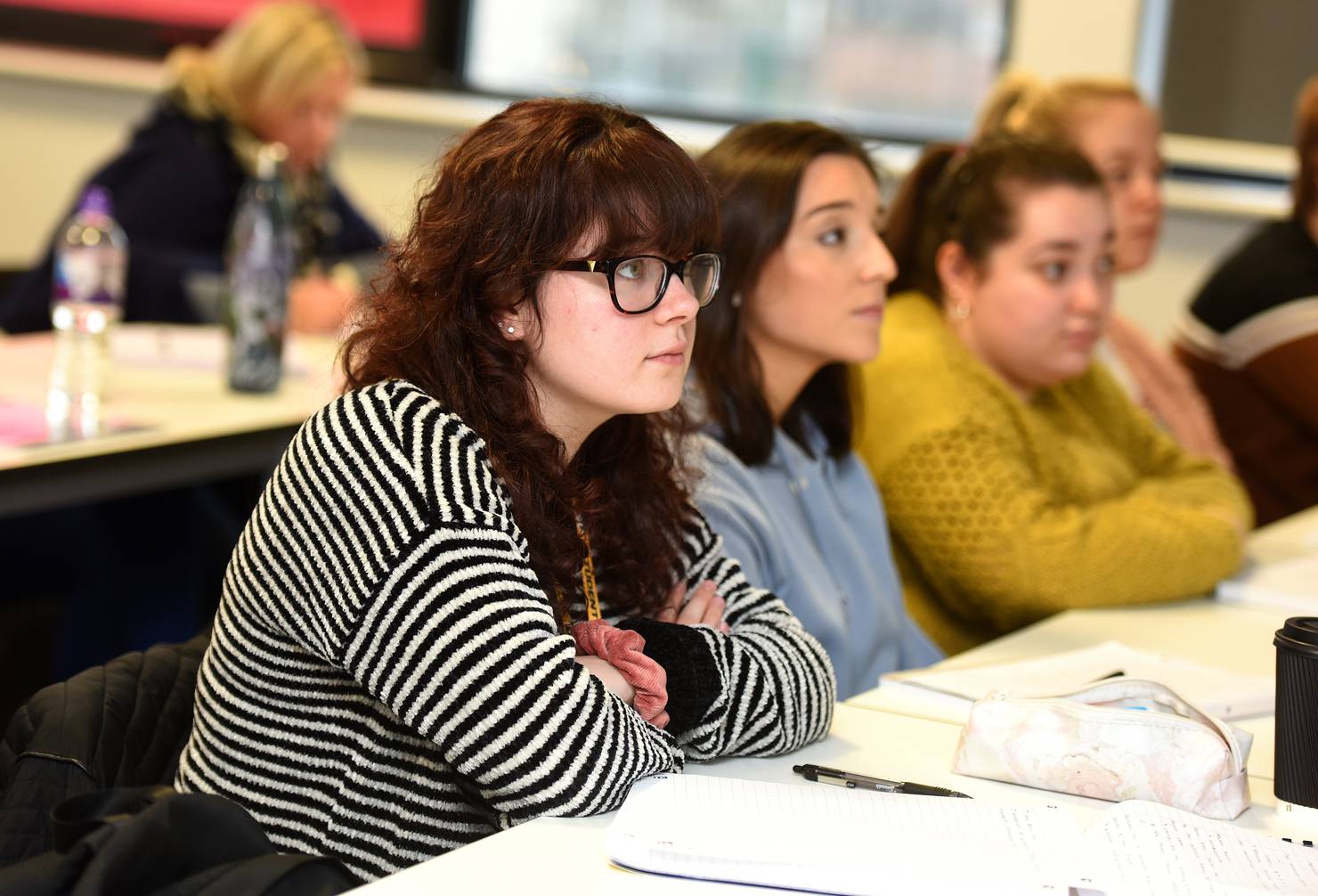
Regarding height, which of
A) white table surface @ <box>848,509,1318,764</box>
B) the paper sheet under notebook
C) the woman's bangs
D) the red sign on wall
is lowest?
white table surface @ <box>848,509,1318,764</box>

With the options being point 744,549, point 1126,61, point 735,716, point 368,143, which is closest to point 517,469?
point 735,716

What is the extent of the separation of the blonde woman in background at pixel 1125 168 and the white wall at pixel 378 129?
1511mm

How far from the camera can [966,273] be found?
2.51m

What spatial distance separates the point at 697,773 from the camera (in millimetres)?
1320

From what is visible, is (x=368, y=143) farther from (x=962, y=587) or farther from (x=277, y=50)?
(x=962, y=587)

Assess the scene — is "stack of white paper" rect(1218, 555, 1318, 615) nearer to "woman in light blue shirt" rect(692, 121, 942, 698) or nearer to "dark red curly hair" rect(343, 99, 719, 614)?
"woman in light blue shirt" rect(692, 121, 942, 698)

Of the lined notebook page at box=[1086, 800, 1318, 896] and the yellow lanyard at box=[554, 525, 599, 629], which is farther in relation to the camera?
Result: the yellow lanyard at box=[554, 525, 599, 629]

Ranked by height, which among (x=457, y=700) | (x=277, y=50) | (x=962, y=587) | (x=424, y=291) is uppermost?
(x=277, y=50)

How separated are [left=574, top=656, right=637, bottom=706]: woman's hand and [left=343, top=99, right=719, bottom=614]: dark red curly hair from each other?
3.4 inches

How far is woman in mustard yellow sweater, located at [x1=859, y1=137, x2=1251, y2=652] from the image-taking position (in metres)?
2.17

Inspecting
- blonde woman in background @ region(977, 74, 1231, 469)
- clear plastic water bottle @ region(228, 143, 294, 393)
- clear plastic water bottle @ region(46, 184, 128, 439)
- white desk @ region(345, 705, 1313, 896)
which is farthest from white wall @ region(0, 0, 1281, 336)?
white desk @ region(345, 705, 1313, 896)

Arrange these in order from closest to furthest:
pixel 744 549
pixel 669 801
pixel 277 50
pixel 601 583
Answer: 1. pixel 669 801
2. pixel 601 583
3. pixel 744 549
4. pixel 277 50

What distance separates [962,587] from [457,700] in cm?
123

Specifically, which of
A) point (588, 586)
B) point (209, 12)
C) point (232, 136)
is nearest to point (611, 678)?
point (588, 586)
